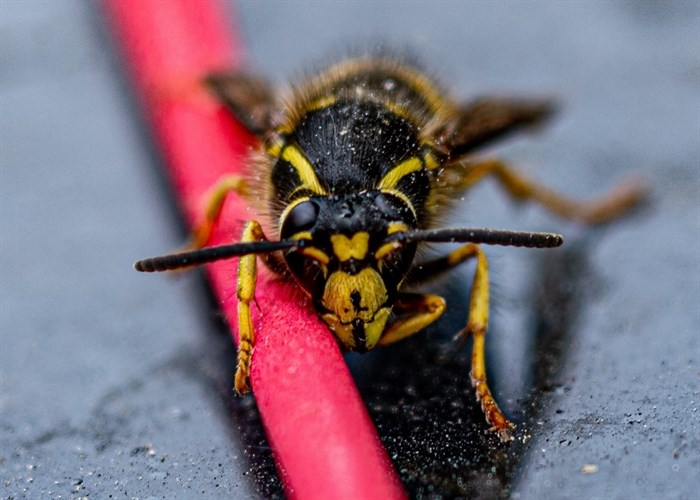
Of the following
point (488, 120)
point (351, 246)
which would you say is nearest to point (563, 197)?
point (488, 120)

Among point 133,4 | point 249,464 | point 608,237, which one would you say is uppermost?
point 133,4

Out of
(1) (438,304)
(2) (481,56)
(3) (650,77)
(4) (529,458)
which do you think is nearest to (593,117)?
(3) (650,77)

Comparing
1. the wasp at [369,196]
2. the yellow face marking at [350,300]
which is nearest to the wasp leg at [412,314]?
the wasp at [369,196]

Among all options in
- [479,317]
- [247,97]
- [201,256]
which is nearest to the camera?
[201,256]

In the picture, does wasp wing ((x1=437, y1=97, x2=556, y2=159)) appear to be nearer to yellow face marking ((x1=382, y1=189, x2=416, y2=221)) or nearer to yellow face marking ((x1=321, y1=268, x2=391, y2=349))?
yellow face marking ((x1=382, y1=189, x2=416, y2=221))

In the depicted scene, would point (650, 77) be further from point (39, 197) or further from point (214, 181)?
point (39, 197)

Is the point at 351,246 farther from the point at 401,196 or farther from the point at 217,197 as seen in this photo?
the point at 217,197
